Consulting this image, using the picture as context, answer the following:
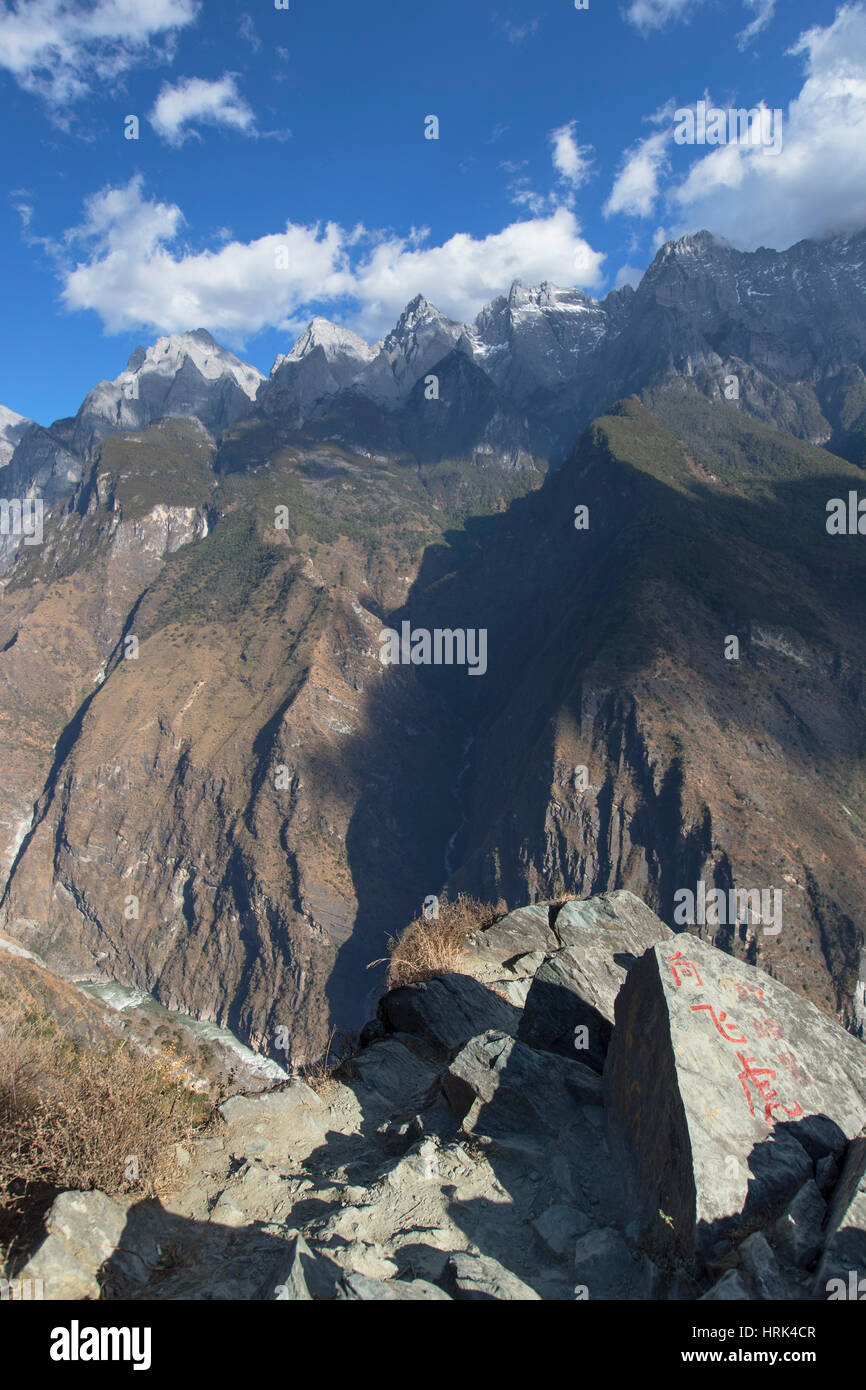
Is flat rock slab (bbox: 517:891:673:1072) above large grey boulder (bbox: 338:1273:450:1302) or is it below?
above

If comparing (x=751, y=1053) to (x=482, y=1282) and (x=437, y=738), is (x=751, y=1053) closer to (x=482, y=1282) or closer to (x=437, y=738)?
(x=482, y=1282)

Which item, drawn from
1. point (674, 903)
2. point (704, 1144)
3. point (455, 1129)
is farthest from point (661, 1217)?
point (674, 903)

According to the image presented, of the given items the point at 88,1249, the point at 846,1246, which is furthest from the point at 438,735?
the point at 846,1246

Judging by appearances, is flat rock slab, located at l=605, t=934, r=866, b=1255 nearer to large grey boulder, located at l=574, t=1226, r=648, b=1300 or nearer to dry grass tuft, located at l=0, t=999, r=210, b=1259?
large grey boulder, located at l=574, t=1226, r=648, b=1300

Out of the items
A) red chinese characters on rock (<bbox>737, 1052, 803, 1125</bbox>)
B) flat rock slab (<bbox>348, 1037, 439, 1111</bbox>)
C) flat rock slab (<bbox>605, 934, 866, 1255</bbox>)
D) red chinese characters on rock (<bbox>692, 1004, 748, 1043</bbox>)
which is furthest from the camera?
flat rock slab (<bbox>348, 1037, 439, 1111</bbox>)

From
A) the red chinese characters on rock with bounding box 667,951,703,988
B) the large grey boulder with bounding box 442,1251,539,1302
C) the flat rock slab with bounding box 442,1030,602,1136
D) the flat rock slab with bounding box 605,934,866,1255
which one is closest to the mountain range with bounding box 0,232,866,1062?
the flat rock slab with bounding box 442,1030,602,1136

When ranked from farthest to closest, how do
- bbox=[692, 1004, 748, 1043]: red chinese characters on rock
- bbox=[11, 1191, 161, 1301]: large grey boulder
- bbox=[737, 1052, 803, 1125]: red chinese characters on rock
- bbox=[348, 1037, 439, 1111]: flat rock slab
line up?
bbox=[348, 1037, 439, 1111]: flat rock slab → bbox=[692, 1004, 748, 1043]: red chinese characters on rock → bbox=[737, 1052, 803, 1125]: red chinese characters on rock → bbox=[11, 1191, 161, 1301]: large grey boulder

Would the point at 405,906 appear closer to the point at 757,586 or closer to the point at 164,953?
the point at 164,953
